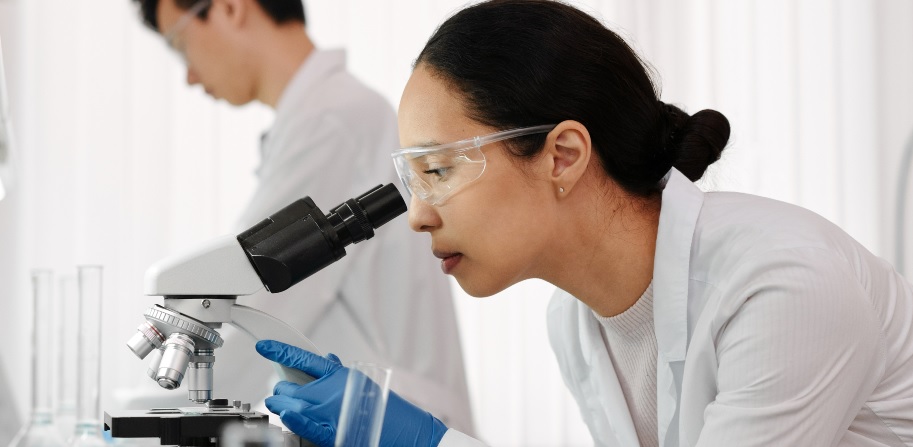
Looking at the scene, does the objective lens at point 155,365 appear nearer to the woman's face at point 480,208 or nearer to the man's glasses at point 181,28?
the woman's face at point 480,208

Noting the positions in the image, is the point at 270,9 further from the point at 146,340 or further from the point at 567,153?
the point at 146,340

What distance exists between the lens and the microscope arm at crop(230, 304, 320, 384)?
3.96 ft

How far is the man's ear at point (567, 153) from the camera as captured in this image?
4.32 ft

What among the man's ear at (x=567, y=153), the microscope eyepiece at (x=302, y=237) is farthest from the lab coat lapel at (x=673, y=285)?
the microscope eyepiece at (x=302, y=237)

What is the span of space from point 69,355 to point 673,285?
0.81 meters

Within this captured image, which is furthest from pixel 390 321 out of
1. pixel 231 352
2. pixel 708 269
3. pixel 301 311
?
pixel 708 269

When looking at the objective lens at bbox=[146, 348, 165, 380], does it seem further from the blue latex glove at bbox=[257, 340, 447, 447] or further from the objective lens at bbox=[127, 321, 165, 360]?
the blue latex glove at bbox=[257, 340, 447, 447]

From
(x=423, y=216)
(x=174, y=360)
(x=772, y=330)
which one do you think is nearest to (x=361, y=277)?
(x=423, y=216)

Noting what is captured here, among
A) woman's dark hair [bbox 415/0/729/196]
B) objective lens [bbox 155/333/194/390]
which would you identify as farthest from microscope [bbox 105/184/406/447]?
woman's dark hair [bbox 415/0/729/196]

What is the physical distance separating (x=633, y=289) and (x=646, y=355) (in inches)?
4.8

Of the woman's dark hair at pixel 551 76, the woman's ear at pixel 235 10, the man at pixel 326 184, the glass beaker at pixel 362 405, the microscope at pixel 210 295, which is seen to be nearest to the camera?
the glass beaker at pixel 362 405

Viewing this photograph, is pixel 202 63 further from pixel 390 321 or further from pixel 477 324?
pixel 477 324

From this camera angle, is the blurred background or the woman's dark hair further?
the blurred background

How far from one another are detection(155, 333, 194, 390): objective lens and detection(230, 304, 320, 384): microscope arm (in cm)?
9
